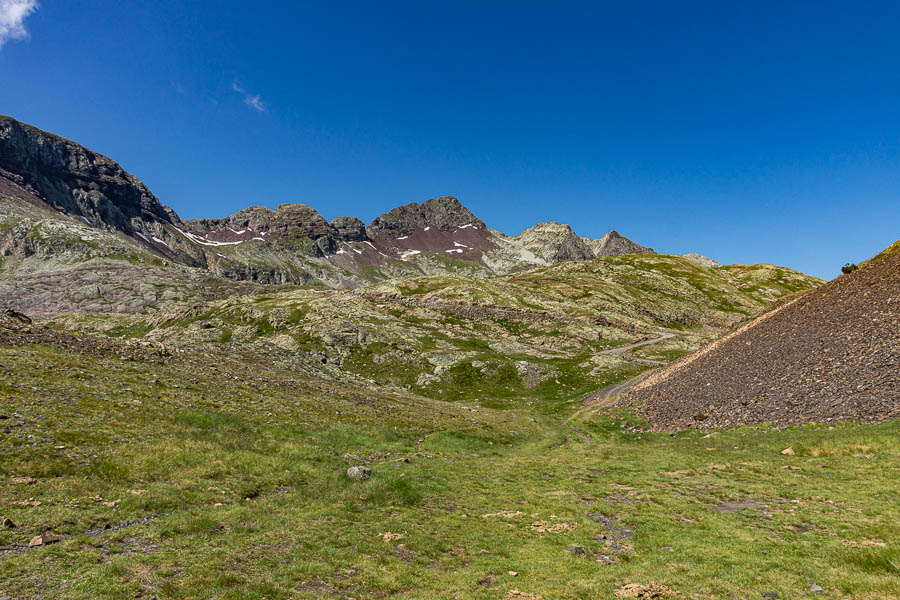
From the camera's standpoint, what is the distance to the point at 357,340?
99.5 meters

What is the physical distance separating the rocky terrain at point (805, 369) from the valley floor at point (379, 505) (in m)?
3.88

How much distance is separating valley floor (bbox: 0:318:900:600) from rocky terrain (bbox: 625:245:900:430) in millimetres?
3878

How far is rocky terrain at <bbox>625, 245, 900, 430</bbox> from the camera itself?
32219 millimetres

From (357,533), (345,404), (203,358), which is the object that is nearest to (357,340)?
(203,358)

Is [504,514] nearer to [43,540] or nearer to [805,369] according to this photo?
[43,540]

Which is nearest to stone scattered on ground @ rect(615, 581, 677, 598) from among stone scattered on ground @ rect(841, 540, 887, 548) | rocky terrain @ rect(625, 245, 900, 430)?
stone scattered on ground @ rect(841, 540, 887, 548)

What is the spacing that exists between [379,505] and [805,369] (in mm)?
42586

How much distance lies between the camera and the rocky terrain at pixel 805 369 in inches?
1268

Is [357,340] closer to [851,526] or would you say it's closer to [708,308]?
[851,526]

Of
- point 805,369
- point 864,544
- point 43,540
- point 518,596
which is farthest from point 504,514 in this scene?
point 805,369

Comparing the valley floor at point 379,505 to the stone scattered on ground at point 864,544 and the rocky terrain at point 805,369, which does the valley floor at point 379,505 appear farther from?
the rocky terrain at point 805,369

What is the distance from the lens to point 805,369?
3850 centimetres

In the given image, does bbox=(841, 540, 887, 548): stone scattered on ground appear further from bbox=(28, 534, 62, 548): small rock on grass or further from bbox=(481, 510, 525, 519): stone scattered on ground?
bbox=(28, 534, 62, 548): small rock on grass

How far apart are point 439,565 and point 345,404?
31319mm
